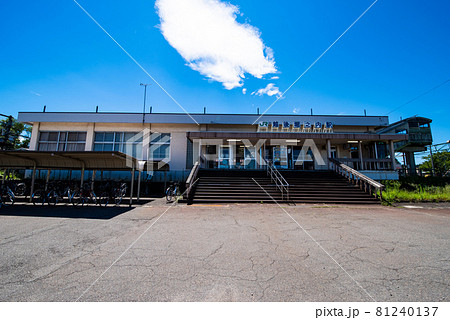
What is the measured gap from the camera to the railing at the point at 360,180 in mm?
10383

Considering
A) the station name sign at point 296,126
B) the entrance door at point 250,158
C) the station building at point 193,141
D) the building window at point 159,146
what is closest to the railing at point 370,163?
the station building at point 193,141

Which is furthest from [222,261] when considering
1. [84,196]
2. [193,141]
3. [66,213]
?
[193,141]

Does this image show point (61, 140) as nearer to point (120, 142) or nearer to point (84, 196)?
point (120, 142)

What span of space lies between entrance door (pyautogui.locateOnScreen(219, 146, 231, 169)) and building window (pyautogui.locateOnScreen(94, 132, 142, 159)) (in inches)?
307

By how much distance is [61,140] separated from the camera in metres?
18.5

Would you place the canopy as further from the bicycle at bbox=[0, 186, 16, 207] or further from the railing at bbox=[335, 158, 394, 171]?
the railing at bbox=[335, 158, 394, 171]

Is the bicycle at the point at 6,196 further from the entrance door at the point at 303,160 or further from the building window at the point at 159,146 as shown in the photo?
the entrance door at the point at 303,160

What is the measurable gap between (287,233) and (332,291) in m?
2.67

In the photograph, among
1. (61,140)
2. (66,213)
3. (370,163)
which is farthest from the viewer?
(61,140)

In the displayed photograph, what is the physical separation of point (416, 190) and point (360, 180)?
4.83 metres

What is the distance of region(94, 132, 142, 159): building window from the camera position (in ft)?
59.8

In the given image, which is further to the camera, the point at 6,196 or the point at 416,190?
the point at 416,190

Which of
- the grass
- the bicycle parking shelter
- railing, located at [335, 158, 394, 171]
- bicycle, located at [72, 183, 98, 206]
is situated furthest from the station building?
bicycle, located at [72, 183, 98, 206]

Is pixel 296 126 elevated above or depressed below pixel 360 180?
above
